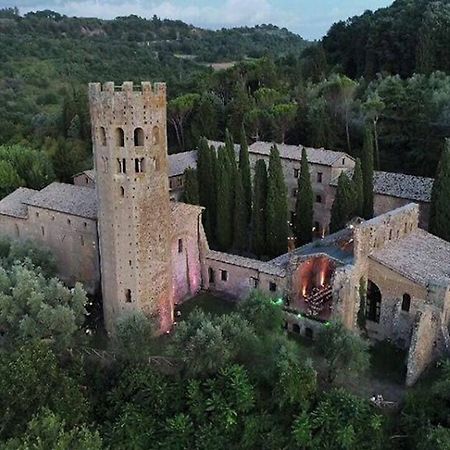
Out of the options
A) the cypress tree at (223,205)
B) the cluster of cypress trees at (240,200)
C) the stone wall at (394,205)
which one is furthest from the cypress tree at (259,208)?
the stone wall at (394,205)

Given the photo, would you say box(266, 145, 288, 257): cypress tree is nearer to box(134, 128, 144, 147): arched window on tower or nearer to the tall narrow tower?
the tall narrow tower

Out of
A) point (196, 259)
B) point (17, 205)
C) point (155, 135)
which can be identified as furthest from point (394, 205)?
point (17, 205)

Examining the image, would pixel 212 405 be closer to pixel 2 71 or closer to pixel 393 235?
pixel 393 235

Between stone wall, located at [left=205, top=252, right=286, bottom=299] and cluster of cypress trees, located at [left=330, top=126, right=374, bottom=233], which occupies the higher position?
cluster of cypress trees, located at [left=330, top=126, right=374, bottom=233]

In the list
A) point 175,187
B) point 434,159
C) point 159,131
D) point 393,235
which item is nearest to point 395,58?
point 434,159

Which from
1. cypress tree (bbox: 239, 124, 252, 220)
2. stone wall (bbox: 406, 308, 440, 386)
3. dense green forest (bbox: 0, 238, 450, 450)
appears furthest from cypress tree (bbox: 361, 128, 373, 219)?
stone wall (bbox: 406, 308, 440, 386)

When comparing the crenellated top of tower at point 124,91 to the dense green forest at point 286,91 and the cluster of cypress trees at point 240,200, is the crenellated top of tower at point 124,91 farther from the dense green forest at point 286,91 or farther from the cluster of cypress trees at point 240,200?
the dense green forest at point 286,91
